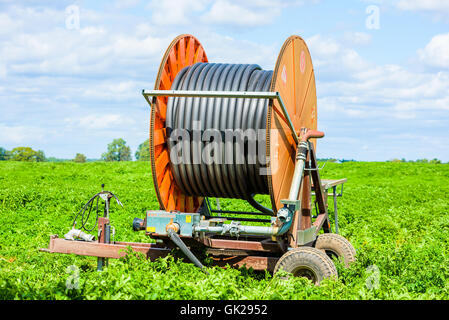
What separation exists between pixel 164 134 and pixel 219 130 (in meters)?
0.86

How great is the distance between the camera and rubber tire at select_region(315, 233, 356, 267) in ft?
28.0

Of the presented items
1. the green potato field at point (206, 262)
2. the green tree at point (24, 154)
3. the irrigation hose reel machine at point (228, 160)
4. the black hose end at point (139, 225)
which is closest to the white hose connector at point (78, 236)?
the irrigation hose reel machine at point (228, 160)

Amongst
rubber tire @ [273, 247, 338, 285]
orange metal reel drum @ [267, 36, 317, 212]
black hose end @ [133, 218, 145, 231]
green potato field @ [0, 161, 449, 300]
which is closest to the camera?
green potato field @ [0, 161, 449, 300]

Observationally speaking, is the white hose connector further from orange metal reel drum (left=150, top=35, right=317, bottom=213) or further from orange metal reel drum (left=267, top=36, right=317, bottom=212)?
orange metal reel drum (left=267, top=36, right=317, bottom=212)

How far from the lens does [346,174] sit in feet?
92.2

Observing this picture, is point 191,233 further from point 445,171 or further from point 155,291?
point 445,171

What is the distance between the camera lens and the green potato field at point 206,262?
18.4ft

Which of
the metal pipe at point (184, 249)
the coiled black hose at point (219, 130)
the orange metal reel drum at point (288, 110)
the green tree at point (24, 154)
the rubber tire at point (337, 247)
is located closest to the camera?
the metal pipe at point (184, 249)

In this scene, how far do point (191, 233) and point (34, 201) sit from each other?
9.86 meters

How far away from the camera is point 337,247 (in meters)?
8.66

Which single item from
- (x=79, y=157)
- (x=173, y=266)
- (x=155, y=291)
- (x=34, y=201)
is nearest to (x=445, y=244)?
(x=173, y=266)

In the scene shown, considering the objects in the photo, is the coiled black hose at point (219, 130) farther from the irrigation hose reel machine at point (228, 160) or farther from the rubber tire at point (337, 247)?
the rubber tire at point (337, 247)

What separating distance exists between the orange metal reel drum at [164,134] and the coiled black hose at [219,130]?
12 centimetres

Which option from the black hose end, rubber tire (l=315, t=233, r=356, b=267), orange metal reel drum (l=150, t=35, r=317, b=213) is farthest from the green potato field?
orange metal reel drum (l=150, t=35, r=317, b=213)
